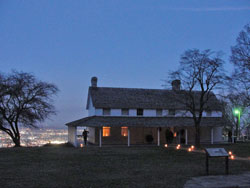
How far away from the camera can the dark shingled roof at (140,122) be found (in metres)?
33.5

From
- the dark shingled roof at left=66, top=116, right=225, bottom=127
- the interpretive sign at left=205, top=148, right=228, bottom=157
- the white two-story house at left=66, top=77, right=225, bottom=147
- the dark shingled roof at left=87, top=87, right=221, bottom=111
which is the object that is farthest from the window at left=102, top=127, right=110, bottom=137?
the interpretive sign at left=205, top=148, right=228, bottom=157

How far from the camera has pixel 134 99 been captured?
38906mm

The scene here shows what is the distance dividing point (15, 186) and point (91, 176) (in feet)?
10.6

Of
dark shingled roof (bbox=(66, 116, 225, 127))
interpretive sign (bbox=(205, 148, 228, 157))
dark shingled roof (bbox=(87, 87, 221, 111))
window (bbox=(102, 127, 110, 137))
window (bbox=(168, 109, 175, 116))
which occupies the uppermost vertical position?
dark shingled roof (bbox=(87, 87, 221, 111))

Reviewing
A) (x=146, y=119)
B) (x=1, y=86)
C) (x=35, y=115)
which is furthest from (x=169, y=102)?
(x=1, y=86)

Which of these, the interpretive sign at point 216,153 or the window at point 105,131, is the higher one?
the interpretive sign at point 216,153

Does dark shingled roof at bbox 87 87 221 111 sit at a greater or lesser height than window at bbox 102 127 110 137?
greater

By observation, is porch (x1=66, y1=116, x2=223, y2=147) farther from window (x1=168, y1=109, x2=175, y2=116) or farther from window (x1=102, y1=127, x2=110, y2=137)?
window (x1=168, y1=109, x2=175, y2=116)

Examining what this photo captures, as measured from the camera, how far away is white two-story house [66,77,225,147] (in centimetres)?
3588

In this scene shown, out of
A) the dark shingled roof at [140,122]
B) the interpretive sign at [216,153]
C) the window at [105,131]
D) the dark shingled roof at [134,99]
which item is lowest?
the window at [105,131]

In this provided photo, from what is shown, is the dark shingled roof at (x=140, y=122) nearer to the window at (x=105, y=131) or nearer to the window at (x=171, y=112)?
the window at (x=171, y=112)

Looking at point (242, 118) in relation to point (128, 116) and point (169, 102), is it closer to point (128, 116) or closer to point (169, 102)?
point (169, 102)

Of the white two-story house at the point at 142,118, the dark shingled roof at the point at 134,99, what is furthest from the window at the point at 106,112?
the dark shingled roof at the point at 134,99

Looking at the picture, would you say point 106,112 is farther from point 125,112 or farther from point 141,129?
point 141,129
